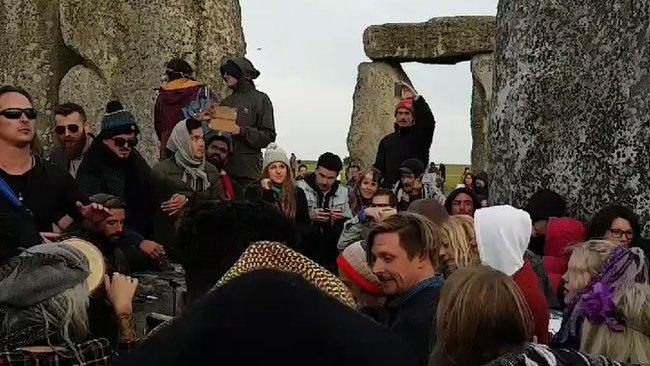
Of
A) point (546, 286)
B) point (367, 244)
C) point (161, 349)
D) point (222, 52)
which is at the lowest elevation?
point (546, 286)

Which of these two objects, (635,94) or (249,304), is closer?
(249,304)

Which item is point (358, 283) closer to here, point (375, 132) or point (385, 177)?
point (385, 177)

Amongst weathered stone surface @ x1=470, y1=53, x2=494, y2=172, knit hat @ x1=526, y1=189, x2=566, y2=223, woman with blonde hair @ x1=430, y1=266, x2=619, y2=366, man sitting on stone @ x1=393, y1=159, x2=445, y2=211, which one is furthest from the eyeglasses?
weathered stone surface @ x1=470, y1=53, x2=494, y2=172

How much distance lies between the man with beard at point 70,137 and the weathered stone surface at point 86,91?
3242 millimetres

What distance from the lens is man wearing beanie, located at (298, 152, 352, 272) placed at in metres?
6.65

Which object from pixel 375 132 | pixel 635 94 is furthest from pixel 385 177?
pixel 375 132

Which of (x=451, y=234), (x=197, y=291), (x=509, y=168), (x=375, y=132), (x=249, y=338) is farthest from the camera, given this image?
(x=375, y=132)

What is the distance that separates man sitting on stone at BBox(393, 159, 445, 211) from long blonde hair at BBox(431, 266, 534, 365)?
15.0 ft

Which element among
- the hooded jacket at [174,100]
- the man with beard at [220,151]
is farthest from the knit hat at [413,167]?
the hooded jacket at [174,100]

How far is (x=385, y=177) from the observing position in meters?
8.22

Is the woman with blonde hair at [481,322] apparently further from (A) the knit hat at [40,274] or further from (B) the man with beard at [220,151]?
(B) the man with beard at [220,151]

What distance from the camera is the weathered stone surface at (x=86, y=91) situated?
30.9 ft

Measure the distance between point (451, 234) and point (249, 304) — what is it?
10.7ft

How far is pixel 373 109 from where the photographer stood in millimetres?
17766
